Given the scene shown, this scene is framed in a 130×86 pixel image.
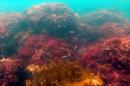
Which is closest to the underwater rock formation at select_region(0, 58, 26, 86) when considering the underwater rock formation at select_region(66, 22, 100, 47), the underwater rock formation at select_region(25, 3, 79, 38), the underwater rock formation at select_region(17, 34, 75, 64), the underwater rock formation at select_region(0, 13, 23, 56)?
the underwater rock formation at select_region(17, 34, 75, 64)

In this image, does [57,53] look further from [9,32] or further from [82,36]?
[9,32]

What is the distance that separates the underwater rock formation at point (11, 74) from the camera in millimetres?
9320

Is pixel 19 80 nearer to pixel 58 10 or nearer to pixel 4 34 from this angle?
pixel 4 34

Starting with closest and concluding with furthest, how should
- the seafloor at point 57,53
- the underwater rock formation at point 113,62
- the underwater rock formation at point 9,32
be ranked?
the seafloor at point 57,53 < the underwater rock formation at point 113,62 < the underwater rock formation at point 9,32

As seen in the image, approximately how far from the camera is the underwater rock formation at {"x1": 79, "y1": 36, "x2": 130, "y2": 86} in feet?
25.8

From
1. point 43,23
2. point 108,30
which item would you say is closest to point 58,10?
point 43,23

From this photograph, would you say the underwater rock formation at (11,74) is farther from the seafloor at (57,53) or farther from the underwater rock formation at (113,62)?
the underwater rock formation at (113,62)

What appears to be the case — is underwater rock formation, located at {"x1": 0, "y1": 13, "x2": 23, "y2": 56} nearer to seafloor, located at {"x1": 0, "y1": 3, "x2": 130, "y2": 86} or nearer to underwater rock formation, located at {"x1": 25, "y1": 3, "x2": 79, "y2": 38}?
seafloor, located at {"x1": 0, "y1": 3, "x2": 130, "y2": 86}

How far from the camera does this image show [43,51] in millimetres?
12805

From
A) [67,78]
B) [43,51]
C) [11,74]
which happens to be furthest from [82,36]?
[67,78]

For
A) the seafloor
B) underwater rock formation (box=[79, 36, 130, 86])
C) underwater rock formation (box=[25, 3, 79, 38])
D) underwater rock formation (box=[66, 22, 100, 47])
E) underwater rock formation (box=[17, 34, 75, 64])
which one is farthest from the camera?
underwater rock formation (box=[25, 3, 79, 38])

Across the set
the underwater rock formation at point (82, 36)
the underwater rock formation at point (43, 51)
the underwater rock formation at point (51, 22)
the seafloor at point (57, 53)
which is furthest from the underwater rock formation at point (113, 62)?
the underwater rock formation at point (51, 22)

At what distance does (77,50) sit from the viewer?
14914mm

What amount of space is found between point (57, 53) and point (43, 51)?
105 cm
